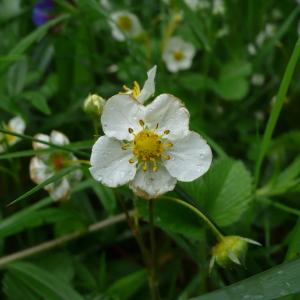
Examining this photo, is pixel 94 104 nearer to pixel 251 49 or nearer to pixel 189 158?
pixel 189 158

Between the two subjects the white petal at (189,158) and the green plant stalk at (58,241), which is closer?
the white petal at (189,158)

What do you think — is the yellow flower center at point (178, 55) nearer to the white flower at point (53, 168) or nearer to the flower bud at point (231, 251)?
the white flower at point (53, 168)

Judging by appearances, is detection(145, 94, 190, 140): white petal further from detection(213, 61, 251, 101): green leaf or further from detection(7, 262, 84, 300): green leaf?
detection(213, 61, 251, 101): green leaf

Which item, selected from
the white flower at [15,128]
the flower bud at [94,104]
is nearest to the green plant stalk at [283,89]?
the flower bud at [94,104]

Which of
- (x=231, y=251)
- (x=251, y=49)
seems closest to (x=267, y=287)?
(x=231, y=251)

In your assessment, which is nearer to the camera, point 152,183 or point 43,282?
point 152,183
